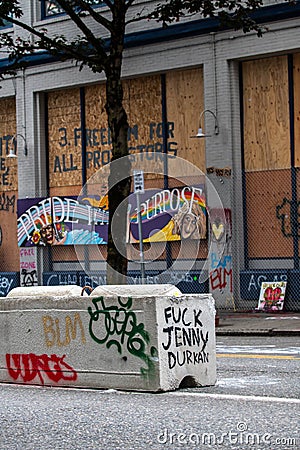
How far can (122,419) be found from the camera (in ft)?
28.8

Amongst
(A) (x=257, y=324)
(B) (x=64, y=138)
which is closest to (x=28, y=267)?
(B) (x=64, y=138)

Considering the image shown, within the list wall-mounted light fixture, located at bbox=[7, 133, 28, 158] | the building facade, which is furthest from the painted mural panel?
the building facade

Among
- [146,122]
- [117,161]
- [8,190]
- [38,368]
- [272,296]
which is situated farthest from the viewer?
[8,190]

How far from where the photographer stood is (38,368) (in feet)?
37.1

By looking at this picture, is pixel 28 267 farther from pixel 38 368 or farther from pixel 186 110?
pixel 38 368

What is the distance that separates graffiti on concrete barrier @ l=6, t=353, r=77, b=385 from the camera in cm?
1106

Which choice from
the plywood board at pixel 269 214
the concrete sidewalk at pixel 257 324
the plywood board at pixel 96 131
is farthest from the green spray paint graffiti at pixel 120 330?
the plywood board at pixel 96 131

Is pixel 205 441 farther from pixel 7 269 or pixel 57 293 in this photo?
pixel 7 269

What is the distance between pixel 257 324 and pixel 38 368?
9941 mm

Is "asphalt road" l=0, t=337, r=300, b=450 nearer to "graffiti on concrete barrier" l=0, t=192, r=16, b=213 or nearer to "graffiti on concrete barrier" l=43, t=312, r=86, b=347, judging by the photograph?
"graffiti on concrete barrier" l=43, t=312, r=86, b=347

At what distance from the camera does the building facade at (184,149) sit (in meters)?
22.9

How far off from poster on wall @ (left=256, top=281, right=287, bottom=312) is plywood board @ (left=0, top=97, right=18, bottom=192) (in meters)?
9.22

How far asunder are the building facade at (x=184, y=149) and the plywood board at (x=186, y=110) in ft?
0.10

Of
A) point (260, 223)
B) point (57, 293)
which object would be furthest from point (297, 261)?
point (57, 293)
